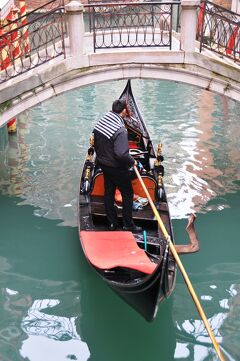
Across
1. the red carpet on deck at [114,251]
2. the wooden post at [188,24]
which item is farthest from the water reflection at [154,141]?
the wooden post at [188,24]

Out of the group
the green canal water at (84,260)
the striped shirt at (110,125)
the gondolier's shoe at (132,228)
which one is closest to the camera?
the green canal water at (84,260)

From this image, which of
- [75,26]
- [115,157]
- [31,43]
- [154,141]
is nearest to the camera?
[115,157]

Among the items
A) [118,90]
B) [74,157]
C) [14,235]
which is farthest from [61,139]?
[118,90]

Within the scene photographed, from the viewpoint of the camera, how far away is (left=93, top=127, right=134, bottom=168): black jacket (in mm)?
3250

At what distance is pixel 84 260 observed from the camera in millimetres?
3932

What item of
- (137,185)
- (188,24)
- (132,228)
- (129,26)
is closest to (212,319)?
(132,228)

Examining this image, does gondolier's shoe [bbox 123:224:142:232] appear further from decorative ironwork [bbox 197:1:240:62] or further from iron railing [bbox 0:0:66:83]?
decorative ironwork [bbox 197:1:240:62]

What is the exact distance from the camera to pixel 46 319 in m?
3.29

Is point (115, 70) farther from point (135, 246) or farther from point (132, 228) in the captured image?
point (135, 246)

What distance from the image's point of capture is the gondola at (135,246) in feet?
8.93

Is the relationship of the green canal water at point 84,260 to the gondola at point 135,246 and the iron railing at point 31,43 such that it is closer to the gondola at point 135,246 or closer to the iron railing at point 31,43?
the gondola at point 135,246

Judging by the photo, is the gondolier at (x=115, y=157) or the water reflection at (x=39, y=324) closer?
the water reflection at (x=39, y=324)

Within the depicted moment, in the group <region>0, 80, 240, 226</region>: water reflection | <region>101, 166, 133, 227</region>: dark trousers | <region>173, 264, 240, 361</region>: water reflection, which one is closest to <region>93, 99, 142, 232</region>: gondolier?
<region>101, 166, 133, 227</region>: dark trousers

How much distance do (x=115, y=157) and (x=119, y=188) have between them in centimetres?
28
